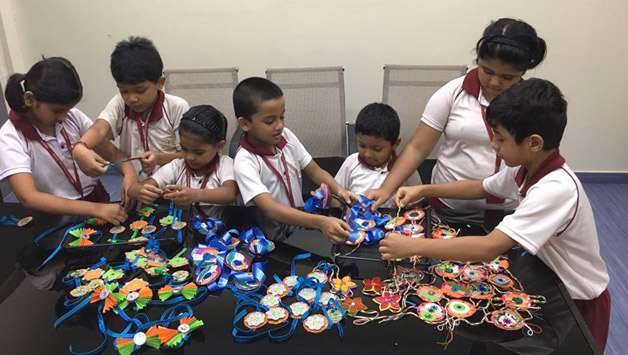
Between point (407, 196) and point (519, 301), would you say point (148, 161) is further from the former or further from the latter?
point (519, 301)

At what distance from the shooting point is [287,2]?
3.21 metres

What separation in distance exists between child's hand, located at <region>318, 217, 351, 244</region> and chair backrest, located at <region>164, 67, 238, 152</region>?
161 centimetres

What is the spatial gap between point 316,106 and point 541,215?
188 centimetres

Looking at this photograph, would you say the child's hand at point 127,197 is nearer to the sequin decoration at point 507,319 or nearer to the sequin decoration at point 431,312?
the sequin decoration at point 431,312

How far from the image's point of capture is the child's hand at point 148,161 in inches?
70.9

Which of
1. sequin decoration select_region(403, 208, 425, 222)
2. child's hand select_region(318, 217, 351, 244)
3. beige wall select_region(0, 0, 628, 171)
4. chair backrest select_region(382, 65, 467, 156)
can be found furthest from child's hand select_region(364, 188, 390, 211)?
beige wall select_region(0, 0, 628, 171)

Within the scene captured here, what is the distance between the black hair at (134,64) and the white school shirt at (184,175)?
1.23ft

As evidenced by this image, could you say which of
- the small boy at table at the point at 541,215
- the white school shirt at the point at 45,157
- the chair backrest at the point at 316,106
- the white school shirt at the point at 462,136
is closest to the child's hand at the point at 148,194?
the white school shirt at the point at 45,157

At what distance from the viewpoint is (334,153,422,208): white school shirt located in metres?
1.93

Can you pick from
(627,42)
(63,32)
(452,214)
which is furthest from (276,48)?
(627,42)

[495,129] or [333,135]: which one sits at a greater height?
[495,129]

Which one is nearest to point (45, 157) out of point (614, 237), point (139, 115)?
point (139, 115)

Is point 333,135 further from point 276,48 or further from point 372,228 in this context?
point 372,228

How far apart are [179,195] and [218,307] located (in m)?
0.59
